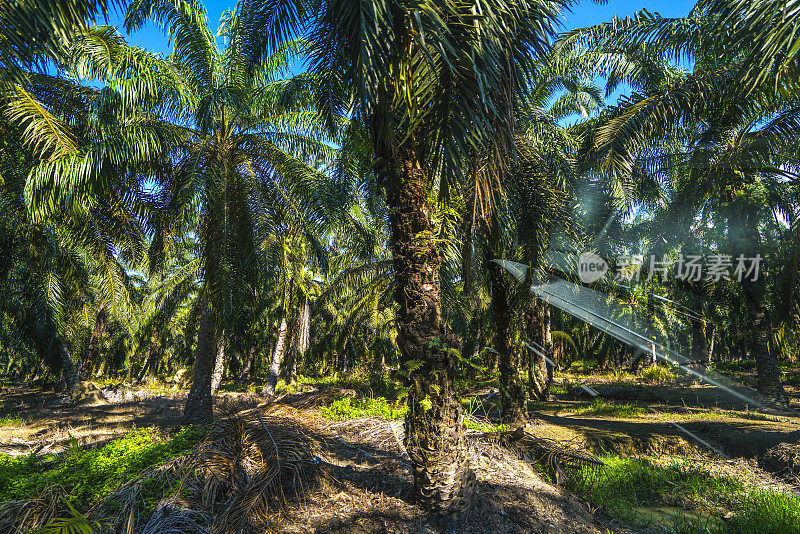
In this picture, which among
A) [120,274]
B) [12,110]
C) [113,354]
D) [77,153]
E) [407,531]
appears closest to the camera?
[407,531]

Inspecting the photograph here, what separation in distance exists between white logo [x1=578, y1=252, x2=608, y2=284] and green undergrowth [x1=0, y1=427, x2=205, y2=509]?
10553mm

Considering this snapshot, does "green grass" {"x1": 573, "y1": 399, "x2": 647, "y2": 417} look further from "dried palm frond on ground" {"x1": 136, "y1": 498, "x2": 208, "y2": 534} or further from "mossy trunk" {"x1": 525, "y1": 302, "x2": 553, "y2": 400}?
"dried palm frond on ground" {"x1": 136, "y1": 498, "x2": 208, "y2": 534}

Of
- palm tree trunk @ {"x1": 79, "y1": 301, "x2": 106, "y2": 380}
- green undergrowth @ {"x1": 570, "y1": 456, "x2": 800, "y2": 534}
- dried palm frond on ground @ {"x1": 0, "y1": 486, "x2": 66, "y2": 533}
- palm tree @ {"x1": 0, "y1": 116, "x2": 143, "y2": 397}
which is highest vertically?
palm tree @ {"x1": 0, "y1": 116, "x2": 143, "y2": 397}

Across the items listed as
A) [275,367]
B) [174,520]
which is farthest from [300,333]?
[174,520]

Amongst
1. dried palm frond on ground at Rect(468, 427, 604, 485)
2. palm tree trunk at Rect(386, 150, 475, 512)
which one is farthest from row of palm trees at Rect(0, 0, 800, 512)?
dried palm frond on ground at Rect(468, 427, 604, 485)

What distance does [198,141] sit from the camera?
894cm

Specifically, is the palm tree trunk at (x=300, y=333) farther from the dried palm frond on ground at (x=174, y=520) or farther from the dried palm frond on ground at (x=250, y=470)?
the dried palm frond on ground at (x=174, y=520)

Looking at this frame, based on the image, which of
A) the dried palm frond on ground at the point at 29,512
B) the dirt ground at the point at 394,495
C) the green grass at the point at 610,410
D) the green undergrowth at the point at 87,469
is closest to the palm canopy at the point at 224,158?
the green undergrowth at the point at 87,469

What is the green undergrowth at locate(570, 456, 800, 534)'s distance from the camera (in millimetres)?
4379

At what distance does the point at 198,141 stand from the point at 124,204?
80.5 inches

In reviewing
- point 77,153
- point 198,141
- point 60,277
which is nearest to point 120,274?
point 60,277

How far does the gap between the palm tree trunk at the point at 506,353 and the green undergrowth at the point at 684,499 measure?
2044 millimetres

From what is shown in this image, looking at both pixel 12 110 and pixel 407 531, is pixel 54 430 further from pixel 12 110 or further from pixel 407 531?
pixel 407 531

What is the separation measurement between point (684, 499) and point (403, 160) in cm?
551
